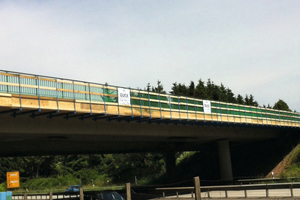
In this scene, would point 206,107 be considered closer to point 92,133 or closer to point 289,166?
point 92,133

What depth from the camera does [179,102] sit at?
1390 inches

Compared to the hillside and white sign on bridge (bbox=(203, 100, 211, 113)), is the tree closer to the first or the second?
the hillside

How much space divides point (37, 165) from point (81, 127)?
266 ft

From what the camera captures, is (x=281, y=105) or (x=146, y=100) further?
(x=281, y=105)

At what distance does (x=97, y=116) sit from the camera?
28.7 m

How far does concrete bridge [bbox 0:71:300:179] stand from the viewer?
23.6 meters

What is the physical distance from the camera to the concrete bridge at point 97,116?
23.6 metres

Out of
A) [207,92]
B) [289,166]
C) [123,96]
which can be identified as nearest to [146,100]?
[123,96]

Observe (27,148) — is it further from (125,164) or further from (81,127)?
(125,164)

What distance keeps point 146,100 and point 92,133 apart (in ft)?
17.8

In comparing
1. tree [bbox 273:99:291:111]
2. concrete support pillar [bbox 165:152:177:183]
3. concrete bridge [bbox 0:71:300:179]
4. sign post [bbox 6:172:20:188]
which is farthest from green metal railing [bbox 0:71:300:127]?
tree [bbox 273:99:291:111]

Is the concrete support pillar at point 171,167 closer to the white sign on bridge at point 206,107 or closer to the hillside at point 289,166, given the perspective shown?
the hillside at point 289,166

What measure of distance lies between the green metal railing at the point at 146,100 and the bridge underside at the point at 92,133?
247 centimetres

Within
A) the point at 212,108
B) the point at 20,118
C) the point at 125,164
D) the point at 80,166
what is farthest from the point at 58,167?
the point at 20,118
